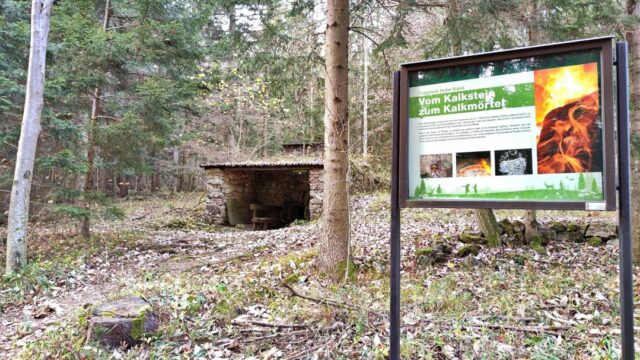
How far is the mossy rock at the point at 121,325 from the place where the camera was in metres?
3.02

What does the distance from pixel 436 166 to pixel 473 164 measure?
205mm

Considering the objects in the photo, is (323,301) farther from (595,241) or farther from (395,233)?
(595,241)

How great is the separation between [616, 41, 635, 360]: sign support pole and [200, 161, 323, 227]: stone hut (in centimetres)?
876

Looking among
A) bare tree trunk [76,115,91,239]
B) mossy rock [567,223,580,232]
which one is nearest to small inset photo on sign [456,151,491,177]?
mossy rock [567,223,580,232]

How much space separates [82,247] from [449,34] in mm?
7284

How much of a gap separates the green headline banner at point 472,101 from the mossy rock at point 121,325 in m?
2.69

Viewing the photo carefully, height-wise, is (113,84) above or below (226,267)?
above

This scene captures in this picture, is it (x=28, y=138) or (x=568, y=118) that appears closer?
(x=568, y=118)

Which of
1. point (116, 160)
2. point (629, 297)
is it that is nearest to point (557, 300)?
point (629, 297)

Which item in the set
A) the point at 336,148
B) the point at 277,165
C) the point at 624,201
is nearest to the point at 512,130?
the point at 624,201

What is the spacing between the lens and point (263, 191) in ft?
46.4

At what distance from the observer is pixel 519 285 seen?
4.02 m

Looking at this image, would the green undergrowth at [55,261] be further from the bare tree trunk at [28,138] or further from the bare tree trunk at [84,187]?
the bare tree trunk at [28,138]

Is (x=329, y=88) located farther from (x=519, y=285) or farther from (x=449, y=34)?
(x=519, y=285)
